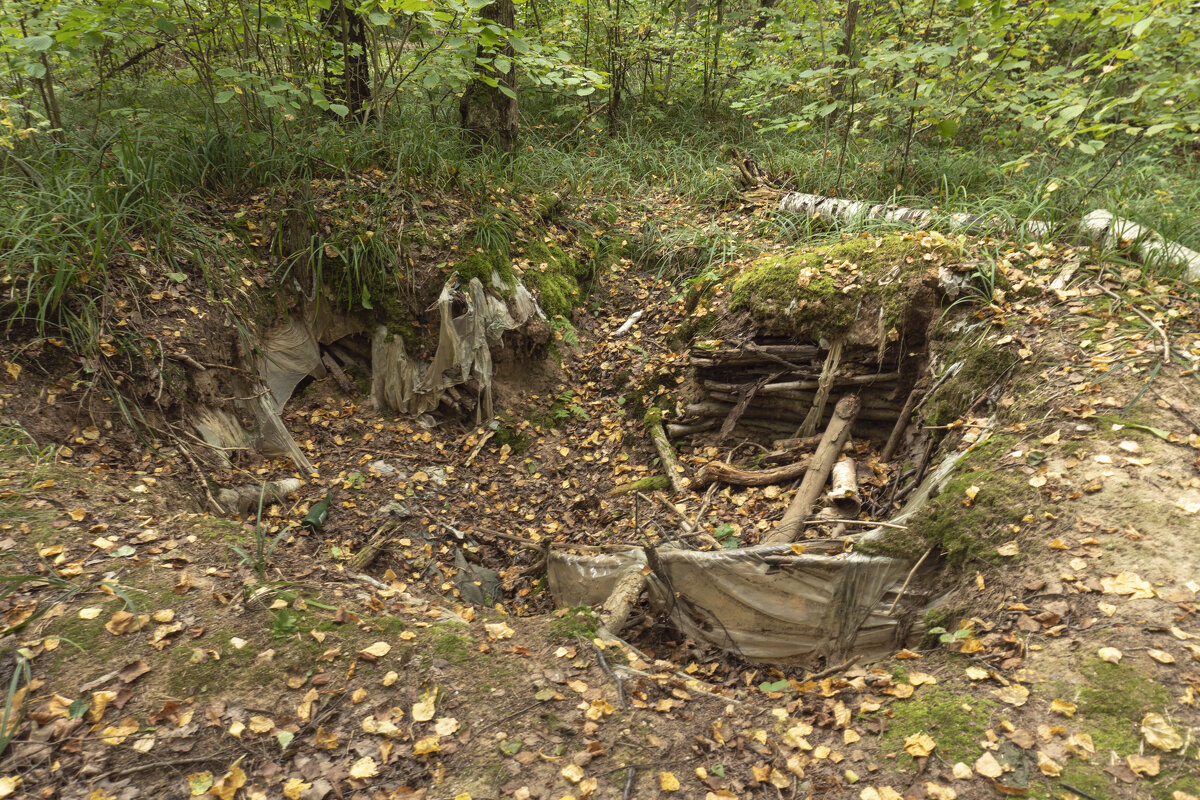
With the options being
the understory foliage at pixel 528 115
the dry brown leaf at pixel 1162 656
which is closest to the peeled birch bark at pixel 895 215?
the understory foliage at pixel 528 115

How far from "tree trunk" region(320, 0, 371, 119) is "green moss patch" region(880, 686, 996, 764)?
5.66 metres

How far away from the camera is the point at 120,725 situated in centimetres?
203

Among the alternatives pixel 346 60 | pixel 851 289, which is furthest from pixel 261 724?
pixel 346 60

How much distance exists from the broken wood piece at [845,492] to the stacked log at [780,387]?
20.1 inches

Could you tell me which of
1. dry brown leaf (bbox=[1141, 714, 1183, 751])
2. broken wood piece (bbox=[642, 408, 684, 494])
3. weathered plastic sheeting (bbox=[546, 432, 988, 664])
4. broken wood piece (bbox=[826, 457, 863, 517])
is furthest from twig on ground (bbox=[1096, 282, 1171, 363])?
broken wood piece (bbox=[642, 408, 684, 494])

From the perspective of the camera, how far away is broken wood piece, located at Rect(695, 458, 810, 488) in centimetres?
419

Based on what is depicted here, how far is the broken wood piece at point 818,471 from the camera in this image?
12.1ft

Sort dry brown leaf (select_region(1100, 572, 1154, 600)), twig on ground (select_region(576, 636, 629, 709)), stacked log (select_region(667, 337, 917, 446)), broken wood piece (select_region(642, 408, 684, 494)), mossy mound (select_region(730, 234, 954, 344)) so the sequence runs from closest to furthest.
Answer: dry brown leaf (select_region(1100, 572, 1154, 600)), twig on ground (select_region(576, 636, 629, 709)), mossy mound (select_region(730, 234, 954, 344)), stacked log (select_region(667, 337, 917, 446)), broken wood piece (select_region(642, 408, 684, 494))

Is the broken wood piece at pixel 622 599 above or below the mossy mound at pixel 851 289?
below

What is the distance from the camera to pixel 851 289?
4.31 meters

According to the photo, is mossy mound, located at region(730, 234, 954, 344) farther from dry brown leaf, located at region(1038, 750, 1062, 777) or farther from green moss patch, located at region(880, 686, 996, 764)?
dry brown leaf, located at region(1038, 750, 1062, 777)

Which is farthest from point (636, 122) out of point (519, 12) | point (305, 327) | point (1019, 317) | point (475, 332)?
point (1019, 317)

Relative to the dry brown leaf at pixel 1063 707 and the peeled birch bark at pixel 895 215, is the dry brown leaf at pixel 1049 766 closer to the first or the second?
the dry brown leaf at pixel 1063 707

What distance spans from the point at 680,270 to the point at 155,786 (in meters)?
5.53
